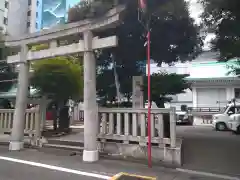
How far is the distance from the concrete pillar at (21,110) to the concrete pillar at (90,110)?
2972 millimetres

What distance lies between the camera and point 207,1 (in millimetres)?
8141

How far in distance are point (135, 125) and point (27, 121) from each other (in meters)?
4.98

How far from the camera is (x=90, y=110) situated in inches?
295

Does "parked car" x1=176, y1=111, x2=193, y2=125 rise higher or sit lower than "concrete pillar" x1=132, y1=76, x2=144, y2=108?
lower

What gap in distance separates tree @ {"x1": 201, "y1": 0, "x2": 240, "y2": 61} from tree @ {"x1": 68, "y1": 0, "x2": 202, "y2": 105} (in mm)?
1053

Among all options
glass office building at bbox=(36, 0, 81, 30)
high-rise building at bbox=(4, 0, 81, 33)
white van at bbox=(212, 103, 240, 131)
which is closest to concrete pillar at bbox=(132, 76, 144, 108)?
white van at bbox=(212, 103, 240, 131)

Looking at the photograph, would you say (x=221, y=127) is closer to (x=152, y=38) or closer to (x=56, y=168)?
(x=152, y=38)

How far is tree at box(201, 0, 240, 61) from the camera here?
25.5ft

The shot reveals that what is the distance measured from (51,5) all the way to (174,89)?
4382cm

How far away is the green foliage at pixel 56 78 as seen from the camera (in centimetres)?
1181

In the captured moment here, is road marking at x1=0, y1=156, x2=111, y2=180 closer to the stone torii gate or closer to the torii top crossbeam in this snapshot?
the stone torii gate

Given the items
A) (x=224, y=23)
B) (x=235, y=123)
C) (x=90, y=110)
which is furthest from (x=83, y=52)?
(x=235, y=123)

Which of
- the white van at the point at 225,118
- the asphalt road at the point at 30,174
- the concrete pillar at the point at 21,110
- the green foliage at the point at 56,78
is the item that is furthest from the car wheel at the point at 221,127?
the asphalt road at the point at 30,174

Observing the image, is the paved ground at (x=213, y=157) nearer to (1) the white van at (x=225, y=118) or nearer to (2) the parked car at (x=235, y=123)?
(2) the parked car at (x=235, y=123)
